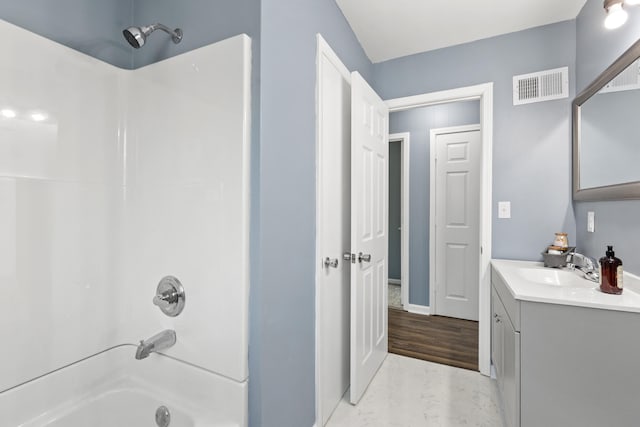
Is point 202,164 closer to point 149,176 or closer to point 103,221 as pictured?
point 149,176

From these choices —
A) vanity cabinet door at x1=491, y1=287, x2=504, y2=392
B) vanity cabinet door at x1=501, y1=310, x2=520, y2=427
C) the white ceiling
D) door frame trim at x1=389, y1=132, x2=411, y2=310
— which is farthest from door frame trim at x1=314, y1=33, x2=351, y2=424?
door frame trim at x1=389, y1=132, x2=411, y2=310

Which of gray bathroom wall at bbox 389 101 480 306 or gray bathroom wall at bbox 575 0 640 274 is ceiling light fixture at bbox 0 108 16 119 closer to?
gray bathroom wall at bbox 575 0 640 274

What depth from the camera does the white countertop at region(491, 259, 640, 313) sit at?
1186mm

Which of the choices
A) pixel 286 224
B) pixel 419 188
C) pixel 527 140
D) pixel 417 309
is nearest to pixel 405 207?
pixel 419 188

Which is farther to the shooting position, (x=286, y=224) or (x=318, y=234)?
(x=318, y=234)

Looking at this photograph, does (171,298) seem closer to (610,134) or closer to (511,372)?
(511,372)

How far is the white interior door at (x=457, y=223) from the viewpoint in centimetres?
321

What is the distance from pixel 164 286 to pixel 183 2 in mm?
1295

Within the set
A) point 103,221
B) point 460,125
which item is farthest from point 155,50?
point 460,125

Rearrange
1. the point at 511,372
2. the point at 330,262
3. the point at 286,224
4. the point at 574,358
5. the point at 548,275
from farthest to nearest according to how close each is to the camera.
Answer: the point at 548,275 < the point at 330,262 < the point at 511,372 < the point at 286,224 < the point at 574,358

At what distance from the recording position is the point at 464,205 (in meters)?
3.26

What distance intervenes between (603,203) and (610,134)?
0.37m

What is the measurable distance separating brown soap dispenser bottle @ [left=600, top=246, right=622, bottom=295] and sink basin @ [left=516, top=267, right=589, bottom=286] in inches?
14.3

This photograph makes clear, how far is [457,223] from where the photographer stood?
3293mm
